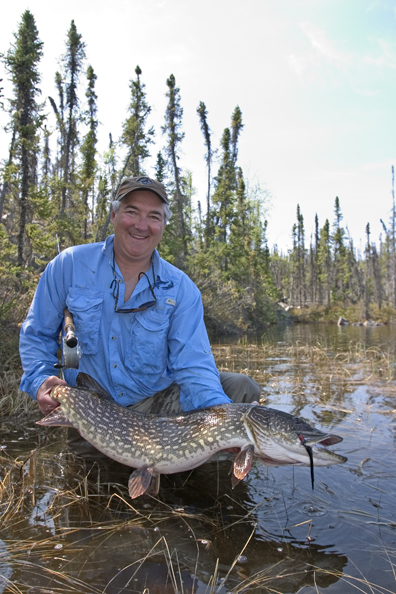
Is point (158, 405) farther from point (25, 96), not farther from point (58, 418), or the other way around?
point (25, 96)

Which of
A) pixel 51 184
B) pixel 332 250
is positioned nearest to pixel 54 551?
pixel 51 184

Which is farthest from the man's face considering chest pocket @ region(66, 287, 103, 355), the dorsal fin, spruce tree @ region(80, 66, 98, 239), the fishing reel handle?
spruce tree @ region(80, 66, 98, 239)

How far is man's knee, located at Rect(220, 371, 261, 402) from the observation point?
3793 millimetres

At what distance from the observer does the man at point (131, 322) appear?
135 inches

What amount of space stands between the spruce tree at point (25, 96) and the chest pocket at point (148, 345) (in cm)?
1316

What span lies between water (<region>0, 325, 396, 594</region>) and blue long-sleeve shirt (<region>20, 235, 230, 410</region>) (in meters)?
0.74

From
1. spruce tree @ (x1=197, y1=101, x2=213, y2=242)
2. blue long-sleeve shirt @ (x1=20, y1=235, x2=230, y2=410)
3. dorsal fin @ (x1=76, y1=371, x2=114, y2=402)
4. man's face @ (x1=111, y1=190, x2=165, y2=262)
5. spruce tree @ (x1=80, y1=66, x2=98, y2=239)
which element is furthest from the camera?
spruce tree @ (x1=197, y1=101, x2=213, y2=242)

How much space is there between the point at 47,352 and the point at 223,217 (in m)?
32.3

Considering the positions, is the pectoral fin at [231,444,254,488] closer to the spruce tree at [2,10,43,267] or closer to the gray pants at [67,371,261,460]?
the gray pants at [67,371,261,460]

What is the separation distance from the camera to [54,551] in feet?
7.91

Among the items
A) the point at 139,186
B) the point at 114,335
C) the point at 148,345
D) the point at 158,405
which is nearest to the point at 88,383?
the point at 114,335

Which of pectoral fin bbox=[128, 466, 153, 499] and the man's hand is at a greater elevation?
the man's hand

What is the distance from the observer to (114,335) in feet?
11.5

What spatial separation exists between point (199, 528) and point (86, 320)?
1802mm
